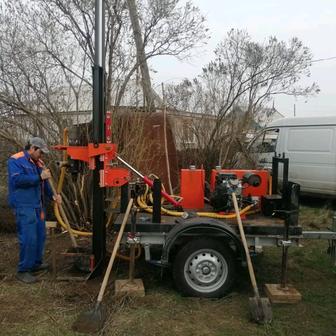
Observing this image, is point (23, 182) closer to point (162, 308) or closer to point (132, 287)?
point (132, 287)

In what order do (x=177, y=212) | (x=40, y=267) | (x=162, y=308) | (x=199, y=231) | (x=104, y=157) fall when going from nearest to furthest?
(x=162, y=308)
(x=199, y=231)
(x=104, y=157)
(x=177, y=212)
(x=40, y=267)

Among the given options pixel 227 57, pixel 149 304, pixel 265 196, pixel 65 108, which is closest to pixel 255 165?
pixel 65 108

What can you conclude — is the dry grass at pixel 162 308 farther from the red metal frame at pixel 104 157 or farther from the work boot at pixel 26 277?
the red metal frame at pixel 104 157

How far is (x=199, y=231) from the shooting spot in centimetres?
534

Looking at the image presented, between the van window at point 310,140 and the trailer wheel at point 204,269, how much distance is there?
23.3 ft

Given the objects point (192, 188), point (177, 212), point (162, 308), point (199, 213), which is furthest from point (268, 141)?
point (162, 308)

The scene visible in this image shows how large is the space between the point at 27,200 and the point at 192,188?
202cm

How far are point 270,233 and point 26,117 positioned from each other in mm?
5319

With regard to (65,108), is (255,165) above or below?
below

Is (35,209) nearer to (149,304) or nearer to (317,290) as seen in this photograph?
(149,304)

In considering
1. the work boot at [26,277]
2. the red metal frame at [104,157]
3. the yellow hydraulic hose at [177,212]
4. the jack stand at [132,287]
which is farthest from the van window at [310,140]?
the work boot at [26,277]

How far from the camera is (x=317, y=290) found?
5812mm

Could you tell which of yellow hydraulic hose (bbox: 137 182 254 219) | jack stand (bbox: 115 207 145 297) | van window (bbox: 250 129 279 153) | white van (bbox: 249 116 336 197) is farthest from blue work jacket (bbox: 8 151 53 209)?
van window (bbox: 250 129 279 153)

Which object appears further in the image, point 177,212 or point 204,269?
point 177,212
